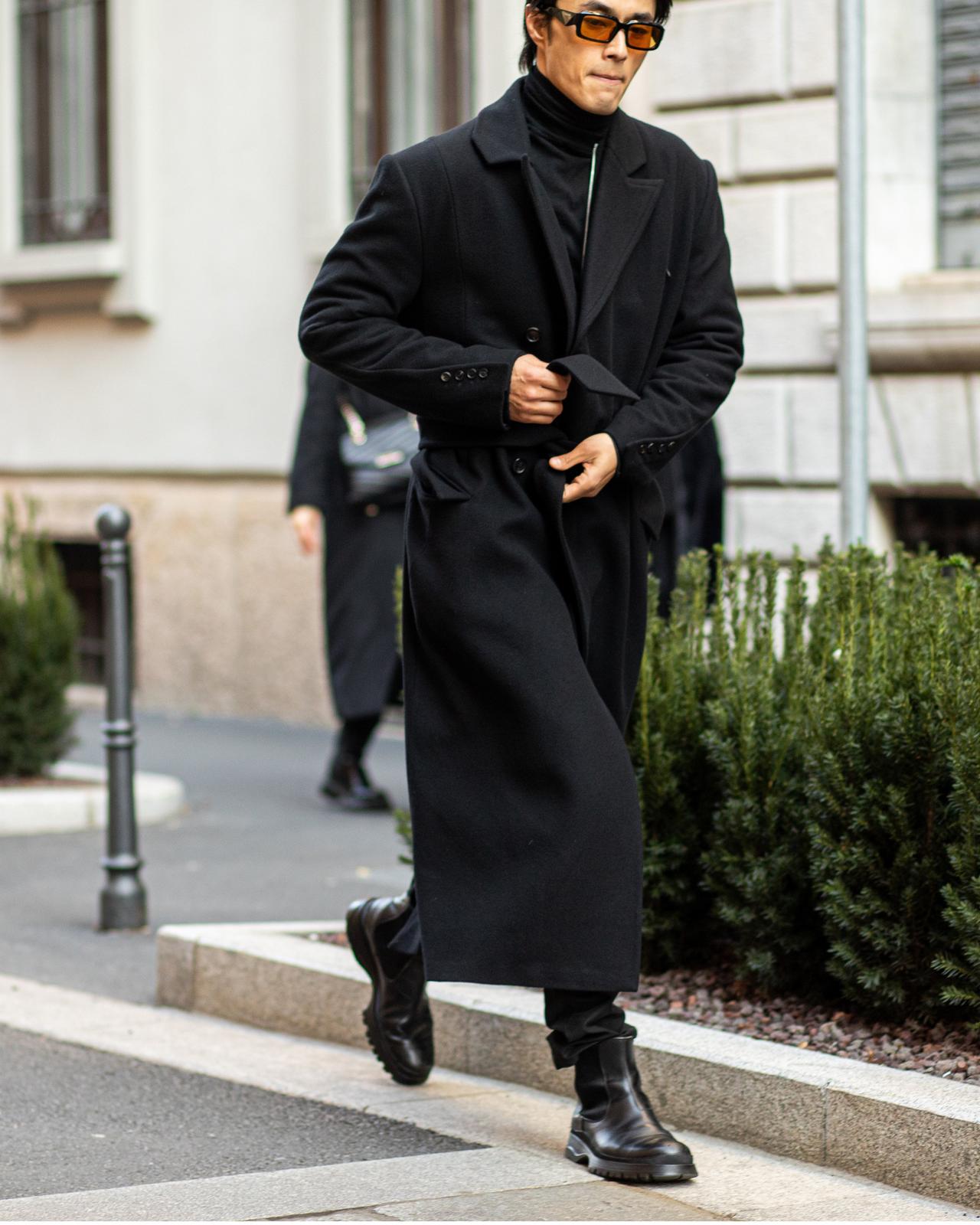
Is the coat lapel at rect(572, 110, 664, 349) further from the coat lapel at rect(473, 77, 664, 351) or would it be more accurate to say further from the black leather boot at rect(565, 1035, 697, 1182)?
the black leather boot at rect(565, 1035, 697, 1182)

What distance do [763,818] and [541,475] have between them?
1.08 metres

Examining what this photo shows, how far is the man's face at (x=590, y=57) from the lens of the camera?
12.8 feet

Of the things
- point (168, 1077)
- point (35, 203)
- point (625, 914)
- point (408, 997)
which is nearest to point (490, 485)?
point (625, 914)

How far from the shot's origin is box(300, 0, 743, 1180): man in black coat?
387cm

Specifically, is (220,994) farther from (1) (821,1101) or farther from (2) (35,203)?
(2) (35,203)

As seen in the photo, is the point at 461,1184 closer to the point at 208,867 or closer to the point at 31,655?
the point at 208,867

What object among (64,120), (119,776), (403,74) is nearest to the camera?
(119,776)

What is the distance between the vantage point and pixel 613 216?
4.00 meters

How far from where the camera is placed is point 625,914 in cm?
386

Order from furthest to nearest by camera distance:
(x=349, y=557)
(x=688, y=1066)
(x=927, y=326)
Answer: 1. (x=927, y=326)
2. (x=349, y=557)
3. (x=688, y=1066)

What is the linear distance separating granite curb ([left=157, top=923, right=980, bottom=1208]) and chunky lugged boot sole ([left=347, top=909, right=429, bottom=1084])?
8.9 inches

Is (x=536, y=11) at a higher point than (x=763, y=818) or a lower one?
higher

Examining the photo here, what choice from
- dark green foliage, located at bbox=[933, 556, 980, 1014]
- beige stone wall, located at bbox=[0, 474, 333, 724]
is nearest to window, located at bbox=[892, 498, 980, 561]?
beige stone wall, located at bbox=[0, 474, 333, 724]

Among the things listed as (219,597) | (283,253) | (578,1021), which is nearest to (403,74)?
(283,253)
